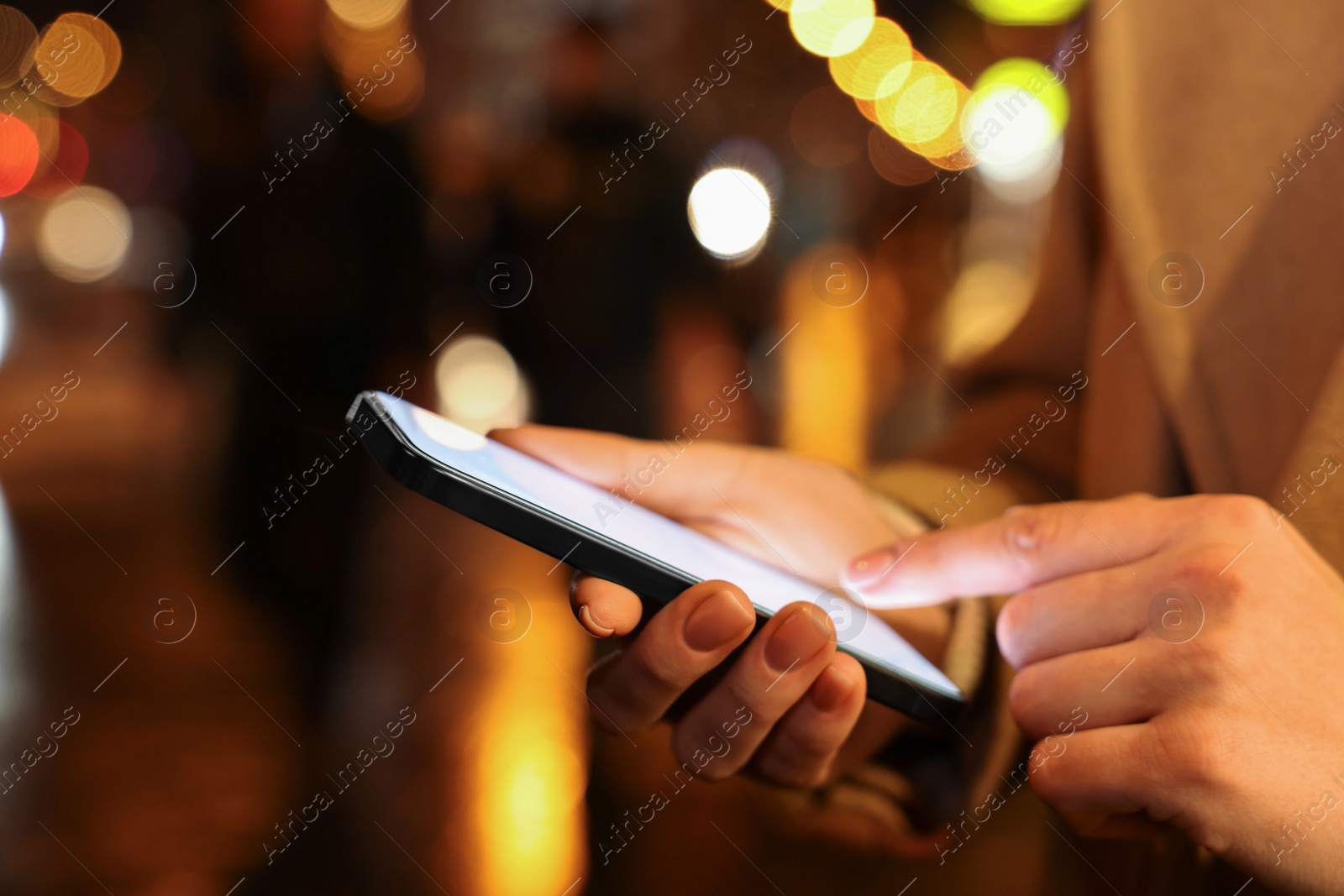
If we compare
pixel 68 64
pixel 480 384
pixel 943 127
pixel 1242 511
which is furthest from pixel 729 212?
pixel 1242 511

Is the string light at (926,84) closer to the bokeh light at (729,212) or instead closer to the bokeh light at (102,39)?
the bokeh light at (729,212)

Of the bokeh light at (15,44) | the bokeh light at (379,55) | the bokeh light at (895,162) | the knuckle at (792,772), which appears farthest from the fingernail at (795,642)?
the bokeh light at (895,162)

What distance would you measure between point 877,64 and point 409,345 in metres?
2.63

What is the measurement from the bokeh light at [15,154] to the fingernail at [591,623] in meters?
3.27

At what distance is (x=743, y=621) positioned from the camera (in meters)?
0.43

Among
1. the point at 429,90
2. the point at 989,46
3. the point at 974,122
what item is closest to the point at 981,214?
the point at 974,122

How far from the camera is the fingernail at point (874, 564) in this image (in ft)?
1.90

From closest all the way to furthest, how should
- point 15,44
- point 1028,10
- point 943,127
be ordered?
1. point 15,44
2. point 1028,10
3. point 943,127

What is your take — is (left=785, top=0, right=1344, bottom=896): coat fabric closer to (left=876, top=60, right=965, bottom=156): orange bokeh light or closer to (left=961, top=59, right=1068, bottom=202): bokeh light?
(left=961, top=59, right=1068, bottom=202): bokeh light

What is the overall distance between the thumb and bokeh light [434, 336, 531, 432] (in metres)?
1.11

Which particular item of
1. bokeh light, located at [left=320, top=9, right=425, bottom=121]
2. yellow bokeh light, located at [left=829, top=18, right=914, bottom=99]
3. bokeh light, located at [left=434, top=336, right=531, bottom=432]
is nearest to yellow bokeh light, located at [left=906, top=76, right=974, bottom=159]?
yellow bokeh light, located at [left=829, top=18, right=914, bottom=99]

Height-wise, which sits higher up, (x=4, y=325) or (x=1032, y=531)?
(x=4, y=325)
